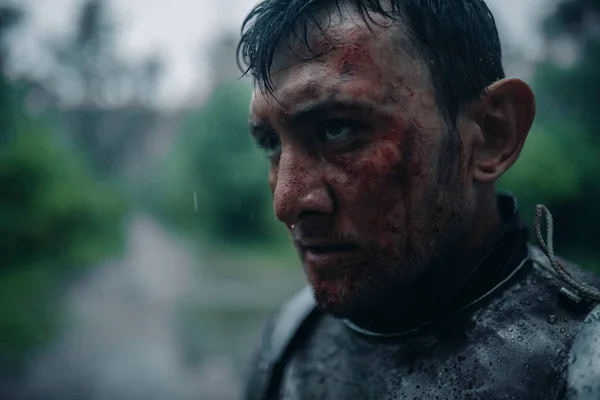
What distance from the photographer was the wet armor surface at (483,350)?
1040 millimetres

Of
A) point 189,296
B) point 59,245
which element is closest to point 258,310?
point 189,296

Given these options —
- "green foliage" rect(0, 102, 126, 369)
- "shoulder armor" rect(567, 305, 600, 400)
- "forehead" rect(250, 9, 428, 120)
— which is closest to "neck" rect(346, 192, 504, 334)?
"shoulder armor" rect(567, 305, 600, 400)

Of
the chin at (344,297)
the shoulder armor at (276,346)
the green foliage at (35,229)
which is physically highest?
the chin at (344,297)

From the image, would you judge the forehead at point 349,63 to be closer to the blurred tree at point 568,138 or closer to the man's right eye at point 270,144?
the man's right eye at point 270,144

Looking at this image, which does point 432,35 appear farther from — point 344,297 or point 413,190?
point 344,297

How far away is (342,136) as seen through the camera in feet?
3.75

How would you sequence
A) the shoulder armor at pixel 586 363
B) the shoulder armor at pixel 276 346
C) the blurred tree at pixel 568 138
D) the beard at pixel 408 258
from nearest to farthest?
the shoulder armor at pixel 586 363, the beard at pixel 408 258, the shoulder armor at pixel 276 346, the blurred tree at pixel 568 138

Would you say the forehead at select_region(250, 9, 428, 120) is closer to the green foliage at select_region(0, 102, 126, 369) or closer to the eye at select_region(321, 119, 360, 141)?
the eye at select_region(321, 119, 360, 141)

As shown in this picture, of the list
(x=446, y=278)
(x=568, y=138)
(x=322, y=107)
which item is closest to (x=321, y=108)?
(x=322, y=107)

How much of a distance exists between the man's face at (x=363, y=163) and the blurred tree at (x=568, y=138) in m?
2.12

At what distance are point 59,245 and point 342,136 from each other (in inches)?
216

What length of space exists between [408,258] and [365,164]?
248 millimetres

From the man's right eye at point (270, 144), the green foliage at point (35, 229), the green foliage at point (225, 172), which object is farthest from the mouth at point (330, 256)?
the green foliage at point (225, 172)

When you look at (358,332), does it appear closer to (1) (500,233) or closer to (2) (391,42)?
(1) (500,233)
